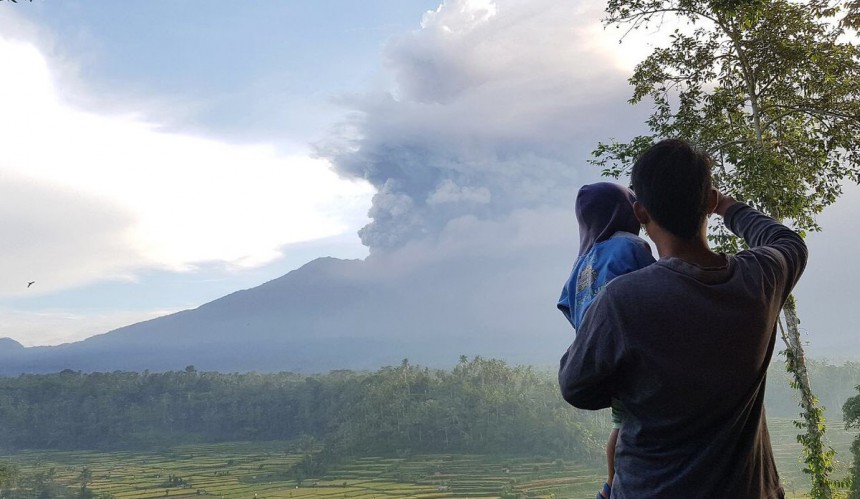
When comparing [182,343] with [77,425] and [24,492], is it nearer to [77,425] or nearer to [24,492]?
[77,425]

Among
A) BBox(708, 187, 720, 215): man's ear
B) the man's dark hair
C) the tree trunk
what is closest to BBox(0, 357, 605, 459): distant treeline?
the tree trunk

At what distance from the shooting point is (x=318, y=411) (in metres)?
56.7

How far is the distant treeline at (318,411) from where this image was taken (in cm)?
4612

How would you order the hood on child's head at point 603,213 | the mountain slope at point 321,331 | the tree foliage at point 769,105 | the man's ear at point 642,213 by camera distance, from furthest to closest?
1. the mountain slope at point 321,331
2. the tree foliage at point 769,105
3. the hood on child's head at point 603,213
4. the man's ear at point 642,213

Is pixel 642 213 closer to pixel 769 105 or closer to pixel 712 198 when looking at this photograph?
pixel 712 198

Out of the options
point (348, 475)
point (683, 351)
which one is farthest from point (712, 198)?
point (348, 475)

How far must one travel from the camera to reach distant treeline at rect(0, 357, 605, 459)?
46125mm

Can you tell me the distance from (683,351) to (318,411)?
58.4m

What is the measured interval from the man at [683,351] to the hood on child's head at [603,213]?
20 centimetres

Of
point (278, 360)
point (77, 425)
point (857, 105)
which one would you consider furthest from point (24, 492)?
point (278, 360)

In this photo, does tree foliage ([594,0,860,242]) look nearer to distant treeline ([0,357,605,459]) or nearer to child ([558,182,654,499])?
child ([558,182,654,499])

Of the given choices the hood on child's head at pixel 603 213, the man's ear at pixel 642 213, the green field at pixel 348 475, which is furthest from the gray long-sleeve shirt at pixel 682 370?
the green field at pixel 348 475

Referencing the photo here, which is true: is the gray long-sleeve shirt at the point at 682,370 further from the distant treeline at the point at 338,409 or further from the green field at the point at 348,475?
the distant treeline at the point at 338,409

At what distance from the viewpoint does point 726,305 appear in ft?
3.32
